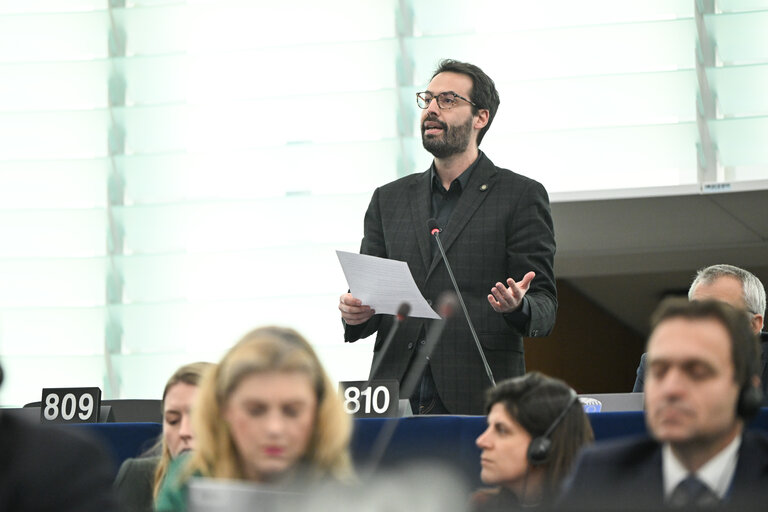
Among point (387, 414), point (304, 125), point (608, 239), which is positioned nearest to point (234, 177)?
point (304, 125)

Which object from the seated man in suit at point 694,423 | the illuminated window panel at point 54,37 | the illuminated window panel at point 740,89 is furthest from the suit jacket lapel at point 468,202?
the illuminated window panel at point 54,37

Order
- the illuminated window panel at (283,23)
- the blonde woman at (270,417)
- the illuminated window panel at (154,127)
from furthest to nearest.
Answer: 1. the illuminated window panel at (154,127)
2. the illuminated window panel at (283,23)
3. the blonde woman at (270,417)

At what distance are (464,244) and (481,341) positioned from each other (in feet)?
1.04

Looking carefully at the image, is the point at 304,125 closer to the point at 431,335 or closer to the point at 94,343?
the point at 94,343

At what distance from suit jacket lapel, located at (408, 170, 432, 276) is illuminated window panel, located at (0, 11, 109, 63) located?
3.94m

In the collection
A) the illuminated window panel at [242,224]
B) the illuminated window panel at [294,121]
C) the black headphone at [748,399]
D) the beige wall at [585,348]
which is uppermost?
the illuminated window panel at [294,121]

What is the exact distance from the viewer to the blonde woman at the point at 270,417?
2.01 metres

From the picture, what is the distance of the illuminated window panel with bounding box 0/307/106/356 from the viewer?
7.20m

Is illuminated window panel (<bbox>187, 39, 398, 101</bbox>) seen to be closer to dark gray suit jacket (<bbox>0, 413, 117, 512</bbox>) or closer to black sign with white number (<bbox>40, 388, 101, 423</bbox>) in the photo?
black sign with white number (<bbox>40, 388, 101, 423</bbox>)

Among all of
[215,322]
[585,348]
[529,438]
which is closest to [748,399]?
[529,438]

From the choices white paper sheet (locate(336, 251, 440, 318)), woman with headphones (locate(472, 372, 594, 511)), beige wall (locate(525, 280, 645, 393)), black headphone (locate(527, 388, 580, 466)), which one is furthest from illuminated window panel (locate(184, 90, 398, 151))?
black headphone (locate(527, 388, 580, 466))

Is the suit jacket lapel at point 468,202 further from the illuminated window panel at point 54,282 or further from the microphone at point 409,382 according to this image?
the illuminated window panel at point 54,282

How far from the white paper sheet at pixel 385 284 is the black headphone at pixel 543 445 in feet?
2.24

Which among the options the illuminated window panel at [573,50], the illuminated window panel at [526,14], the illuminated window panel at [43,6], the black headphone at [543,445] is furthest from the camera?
the illuminated window panel at [43,6]
